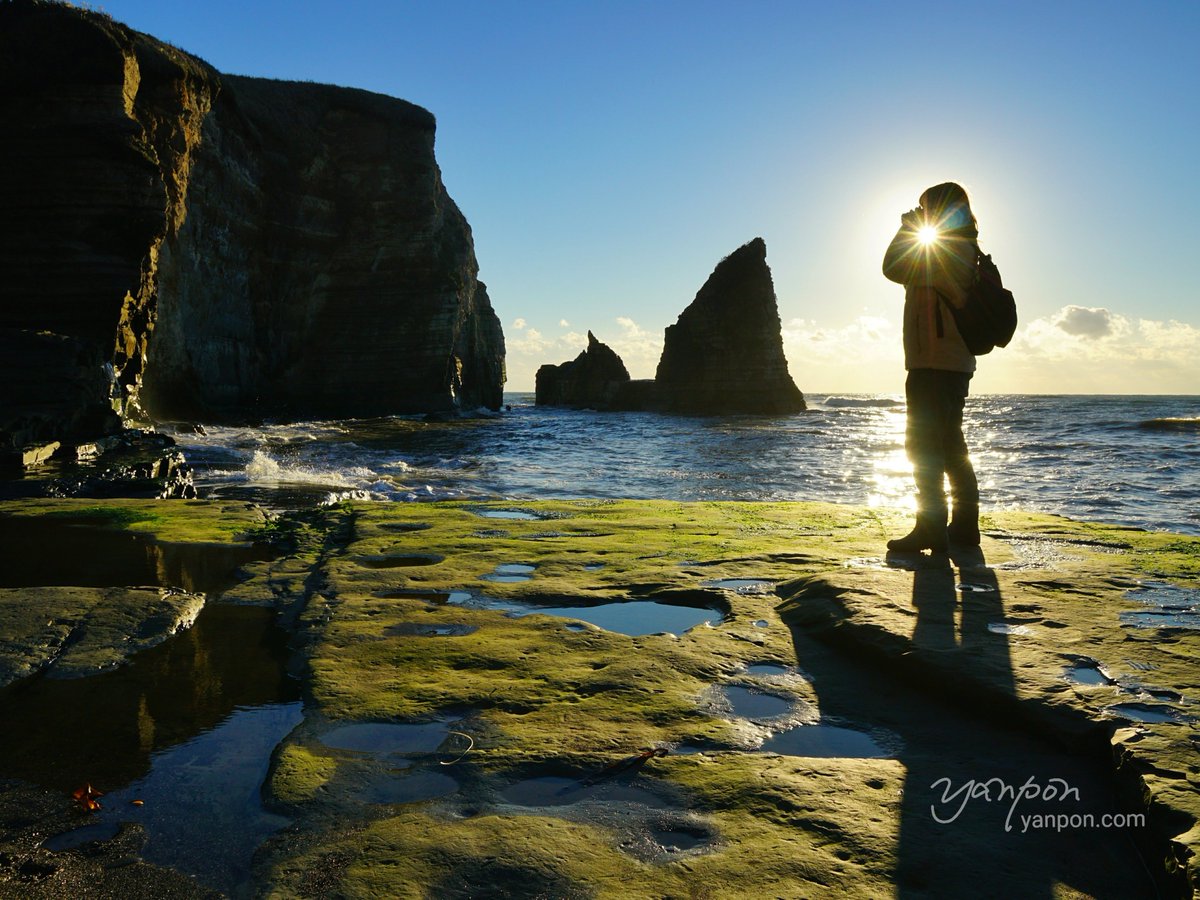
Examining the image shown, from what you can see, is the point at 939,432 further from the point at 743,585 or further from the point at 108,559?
the point at 108,559

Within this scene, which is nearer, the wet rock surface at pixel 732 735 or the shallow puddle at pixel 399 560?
the wet rock surface at pixel 732 735

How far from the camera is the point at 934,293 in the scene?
502 centimetres

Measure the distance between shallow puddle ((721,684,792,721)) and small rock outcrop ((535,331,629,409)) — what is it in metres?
70.6

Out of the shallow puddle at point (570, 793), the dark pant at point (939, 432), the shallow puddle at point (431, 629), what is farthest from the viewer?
the dark pant at point (939, 432)

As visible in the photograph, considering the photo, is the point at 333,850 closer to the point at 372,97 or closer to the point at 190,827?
the point at 190,827

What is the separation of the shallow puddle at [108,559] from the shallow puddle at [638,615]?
77.8 inches

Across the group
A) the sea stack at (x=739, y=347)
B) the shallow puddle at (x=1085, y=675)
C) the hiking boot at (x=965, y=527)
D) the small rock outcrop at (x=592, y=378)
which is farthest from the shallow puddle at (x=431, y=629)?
the small rock outcrop at (x=592, y=378)

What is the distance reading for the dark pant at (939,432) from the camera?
5078mm

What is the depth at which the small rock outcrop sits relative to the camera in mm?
74688

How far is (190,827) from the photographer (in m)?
1.92

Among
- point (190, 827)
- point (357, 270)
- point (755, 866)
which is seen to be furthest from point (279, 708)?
point (357, 270)

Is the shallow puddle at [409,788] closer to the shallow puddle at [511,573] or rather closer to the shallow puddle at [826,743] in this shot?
the shallow puddle at [826,743]

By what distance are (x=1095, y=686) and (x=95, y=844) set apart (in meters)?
2.95

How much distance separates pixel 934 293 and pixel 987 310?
1.11 feet
